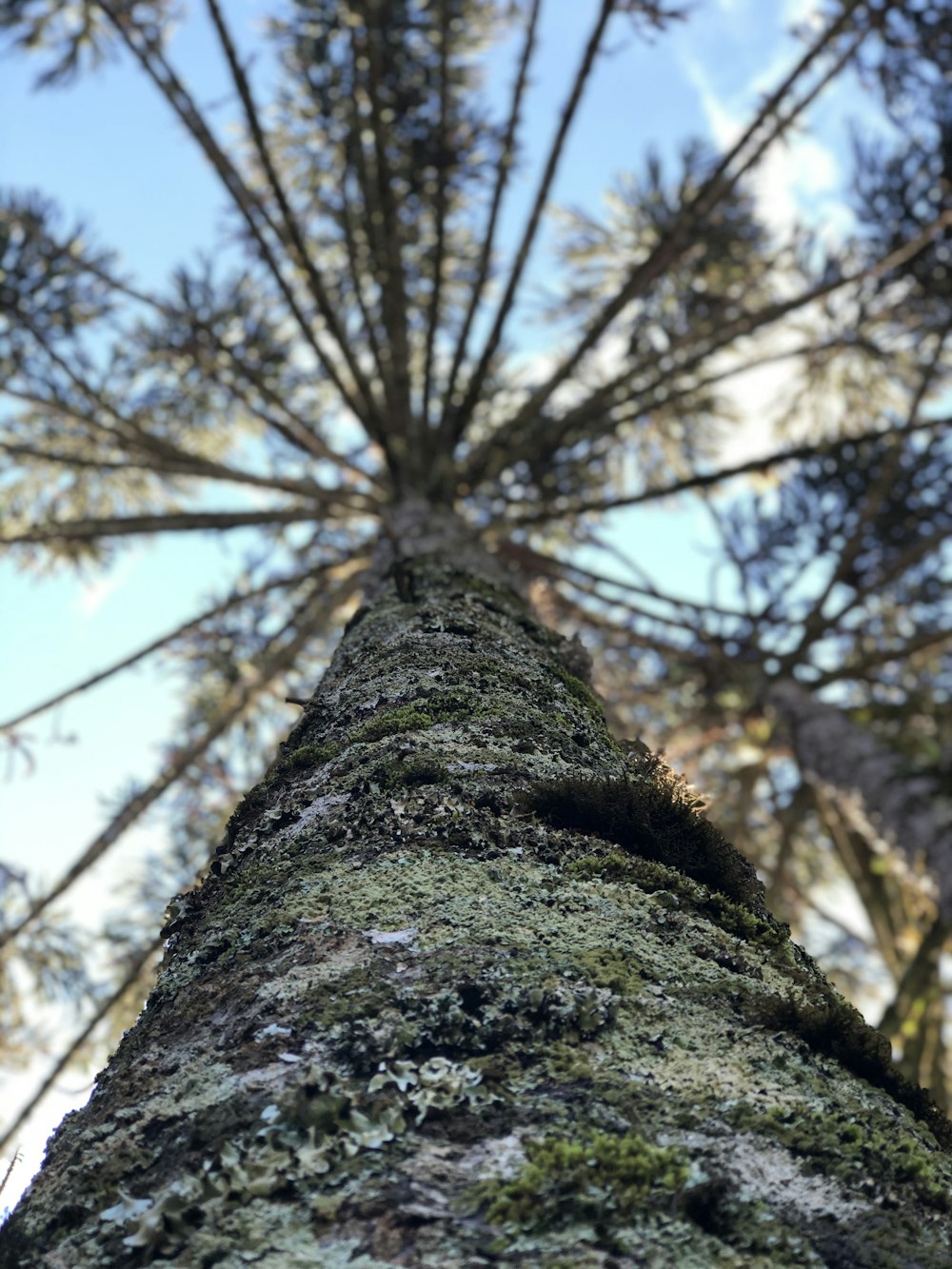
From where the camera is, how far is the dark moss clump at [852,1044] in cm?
124

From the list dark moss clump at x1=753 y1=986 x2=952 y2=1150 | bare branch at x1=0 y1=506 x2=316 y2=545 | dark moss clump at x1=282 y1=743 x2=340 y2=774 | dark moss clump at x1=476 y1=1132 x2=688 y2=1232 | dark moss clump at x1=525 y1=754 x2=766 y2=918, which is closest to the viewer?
dark moss clump at x1=476 y1=1132 x2=688 y2=1232

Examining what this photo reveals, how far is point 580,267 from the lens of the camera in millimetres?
9195

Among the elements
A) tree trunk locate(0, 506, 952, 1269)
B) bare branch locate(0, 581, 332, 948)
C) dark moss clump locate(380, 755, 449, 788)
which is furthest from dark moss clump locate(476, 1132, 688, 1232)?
bare branch locate(0, 581, 332, 948)

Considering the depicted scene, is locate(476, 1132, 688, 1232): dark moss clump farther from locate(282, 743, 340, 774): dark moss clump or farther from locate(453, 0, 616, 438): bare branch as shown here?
locate(453, 0, 616, 438): bare branch

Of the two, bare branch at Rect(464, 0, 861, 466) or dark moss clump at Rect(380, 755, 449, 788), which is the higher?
bare branch at Rect(464, 0, 861, 466)

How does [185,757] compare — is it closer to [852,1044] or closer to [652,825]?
[652,825]

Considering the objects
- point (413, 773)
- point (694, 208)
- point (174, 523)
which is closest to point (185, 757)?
point (174, 523)

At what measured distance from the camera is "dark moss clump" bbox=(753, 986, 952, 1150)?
4.07 ft

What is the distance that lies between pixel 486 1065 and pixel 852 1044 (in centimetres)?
45

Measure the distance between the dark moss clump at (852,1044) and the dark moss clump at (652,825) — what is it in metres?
0.31

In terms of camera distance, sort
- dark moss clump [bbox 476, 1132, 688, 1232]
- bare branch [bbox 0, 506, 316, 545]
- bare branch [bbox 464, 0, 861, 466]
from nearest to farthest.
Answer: dark moss clump [bbox 476, 1132, 688, 1232], bare branch [bbox 464, 0, 861, 466], bare branch [bbox 0, 506, 316, 545]

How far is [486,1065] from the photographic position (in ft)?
3.62

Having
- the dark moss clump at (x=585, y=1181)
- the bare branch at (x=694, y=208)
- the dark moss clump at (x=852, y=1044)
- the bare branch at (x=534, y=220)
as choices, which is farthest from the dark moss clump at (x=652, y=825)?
the bare branch at (x=694, y=208)

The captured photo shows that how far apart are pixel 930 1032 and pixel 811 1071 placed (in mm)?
4284
